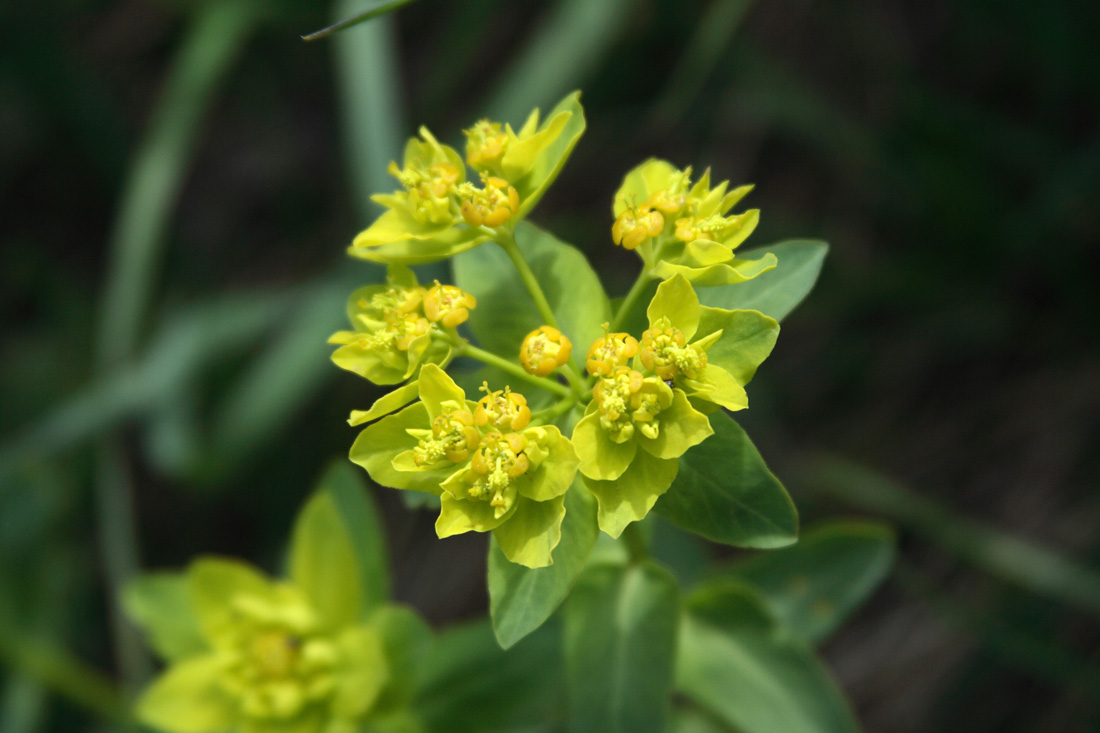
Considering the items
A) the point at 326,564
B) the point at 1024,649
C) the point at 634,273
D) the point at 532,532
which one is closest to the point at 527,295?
the point at 532,532

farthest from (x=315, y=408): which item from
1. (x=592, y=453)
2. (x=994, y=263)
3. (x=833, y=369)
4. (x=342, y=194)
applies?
Answer: (x=994, y=263)

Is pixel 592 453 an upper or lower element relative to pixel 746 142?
lower

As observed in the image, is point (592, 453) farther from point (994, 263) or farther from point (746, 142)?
point (746, 142)

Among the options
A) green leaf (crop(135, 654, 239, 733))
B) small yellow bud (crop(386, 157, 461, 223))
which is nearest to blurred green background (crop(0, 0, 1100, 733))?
green leaf (crop(135, 654, 239, 733))

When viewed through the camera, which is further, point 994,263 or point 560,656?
point 994,263

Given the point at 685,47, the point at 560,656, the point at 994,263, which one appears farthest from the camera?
the point at 685,47

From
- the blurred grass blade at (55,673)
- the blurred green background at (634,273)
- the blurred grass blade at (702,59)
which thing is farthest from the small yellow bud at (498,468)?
the blurred grass blade at (55,673)

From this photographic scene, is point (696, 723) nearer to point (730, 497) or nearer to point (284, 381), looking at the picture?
point (730, 497)
